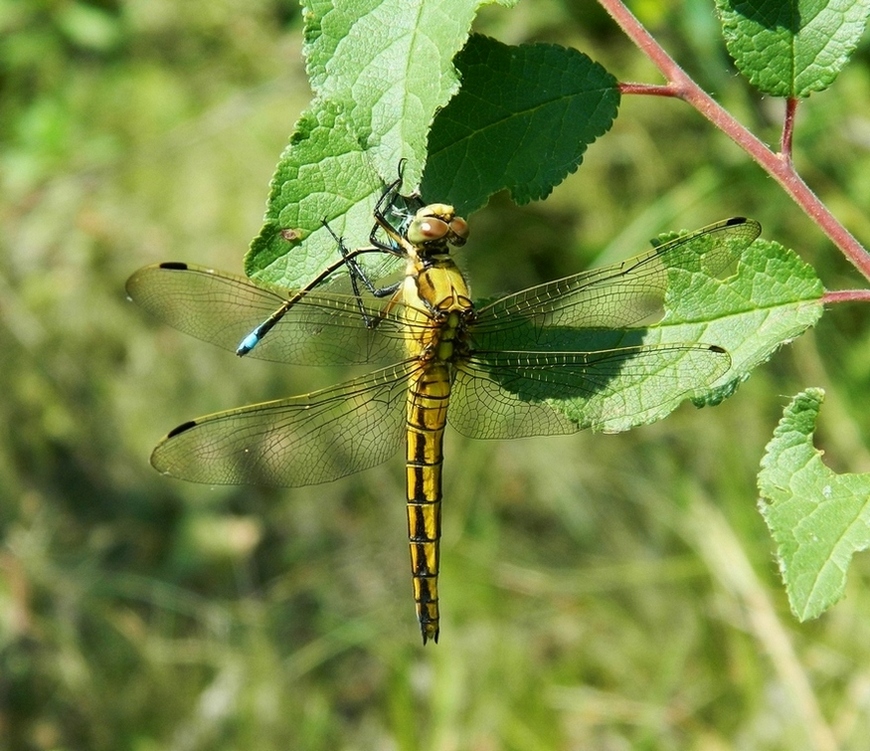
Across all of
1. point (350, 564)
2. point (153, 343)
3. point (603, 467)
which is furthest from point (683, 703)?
point (153, 343)

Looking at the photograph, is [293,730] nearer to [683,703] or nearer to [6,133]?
[683,703]

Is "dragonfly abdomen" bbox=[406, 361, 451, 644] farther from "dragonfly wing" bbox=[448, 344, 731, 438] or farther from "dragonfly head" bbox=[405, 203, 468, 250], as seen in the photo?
"dragonfly head" bbox=[405, 203, 468, 250]

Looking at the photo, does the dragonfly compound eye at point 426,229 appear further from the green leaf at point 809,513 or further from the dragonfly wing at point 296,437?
the green leaf at point 809,513

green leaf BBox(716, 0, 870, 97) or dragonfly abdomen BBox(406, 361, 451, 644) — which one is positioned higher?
green leaf BBox(716, 0, 870, 97)

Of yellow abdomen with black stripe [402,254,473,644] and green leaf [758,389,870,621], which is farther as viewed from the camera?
yellow abdomen with black stripe [402,254,473,644]

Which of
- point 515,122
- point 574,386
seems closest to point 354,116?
point 515,122

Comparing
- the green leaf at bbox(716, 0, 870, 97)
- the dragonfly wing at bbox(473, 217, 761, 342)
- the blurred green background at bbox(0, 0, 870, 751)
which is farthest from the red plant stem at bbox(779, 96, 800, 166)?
the blurred green background at bbox(0, 0, 870, 751)
